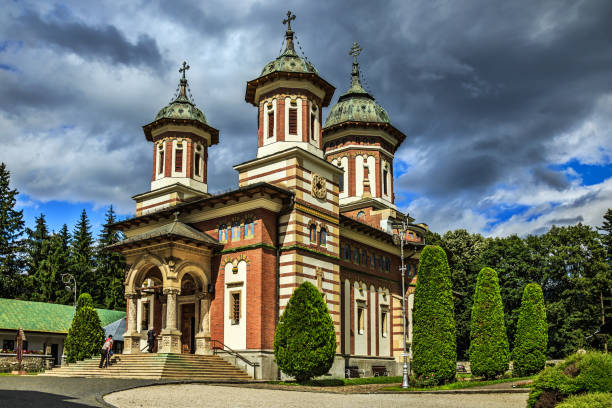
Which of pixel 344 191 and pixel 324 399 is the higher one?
pixel 344 191

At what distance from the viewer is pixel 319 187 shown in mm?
31547

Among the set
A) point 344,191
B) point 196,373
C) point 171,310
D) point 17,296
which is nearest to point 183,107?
point 344,191

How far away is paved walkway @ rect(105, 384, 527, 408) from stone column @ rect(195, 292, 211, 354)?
7668 mm

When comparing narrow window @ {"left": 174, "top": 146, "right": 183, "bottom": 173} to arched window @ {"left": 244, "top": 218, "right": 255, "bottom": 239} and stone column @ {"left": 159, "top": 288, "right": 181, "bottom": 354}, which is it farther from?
stone column @ {"left": 159, "top": 288, "right": 181, "bottom": 354}

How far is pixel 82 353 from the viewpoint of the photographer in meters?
30.6

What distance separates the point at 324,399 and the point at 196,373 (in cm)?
929

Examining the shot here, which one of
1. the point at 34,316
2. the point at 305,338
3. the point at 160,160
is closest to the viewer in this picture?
the point at 305,338

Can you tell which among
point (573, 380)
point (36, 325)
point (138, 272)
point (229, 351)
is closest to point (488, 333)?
point (229, 351)

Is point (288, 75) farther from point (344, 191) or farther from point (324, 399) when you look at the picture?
point (324, 399)

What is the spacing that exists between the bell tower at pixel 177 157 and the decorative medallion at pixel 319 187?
29.3 feet

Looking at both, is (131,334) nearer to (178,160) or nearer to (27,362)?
(27,362)

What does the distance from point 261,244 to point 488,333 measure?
11471 mm

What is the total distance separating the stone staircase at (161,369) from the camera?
82.5ft

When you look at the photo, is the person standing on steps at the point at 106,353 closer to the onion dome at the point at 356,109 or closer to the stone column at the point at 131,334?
the stone column at the point at 131,334
